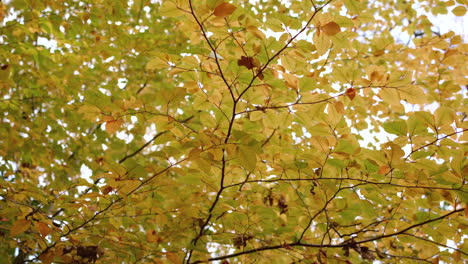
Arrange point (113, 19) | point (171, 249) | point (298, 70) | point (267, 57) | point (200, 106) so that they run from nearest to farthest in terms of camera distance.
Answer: point (267, 57), point (200, 106), point (298, 70), point (171, 249), point (113, 19)

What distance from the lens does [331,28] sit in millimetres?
958

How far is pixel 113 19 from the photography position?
2.23m

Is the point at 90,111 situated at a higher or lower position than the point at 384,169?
higher

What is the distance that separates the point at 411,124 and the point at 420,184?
0.76 feet

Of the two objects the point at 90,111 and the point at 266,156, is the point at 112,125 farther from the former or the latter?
the point at 266,156

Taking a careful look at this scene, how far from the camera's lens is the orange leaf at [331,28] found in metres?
0.95

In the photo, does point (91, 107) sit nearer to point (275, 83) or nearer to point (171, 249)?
point (275, 83)

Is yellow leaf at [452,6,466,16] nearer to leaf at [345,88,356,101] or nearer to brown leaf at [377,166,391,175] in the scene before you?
leaf at [345,88,356,101]

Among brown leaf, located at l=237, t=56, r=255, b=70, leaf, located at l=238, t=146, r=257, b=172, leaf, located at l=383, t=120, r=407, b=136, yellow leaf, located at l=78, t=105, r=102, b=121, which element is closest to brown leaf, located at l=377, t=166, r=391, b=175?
leaf, located at l=383, t=120, r=407, b=136

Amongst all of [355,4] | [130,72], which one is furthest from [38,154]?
[355,4]

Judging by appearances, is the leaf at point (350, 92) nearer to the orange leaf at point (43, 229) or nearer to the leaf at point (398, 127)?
the leaf at point (398, 127)

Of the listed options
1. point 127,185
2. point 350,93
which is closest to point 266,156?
point 350,93

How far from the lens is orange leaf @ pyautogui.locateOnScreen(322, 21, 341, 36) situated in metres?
0.95

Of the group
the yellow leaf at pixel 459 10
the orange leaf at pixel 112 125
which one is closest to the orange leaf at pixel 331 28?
the orange leaf at pixel 112 125
